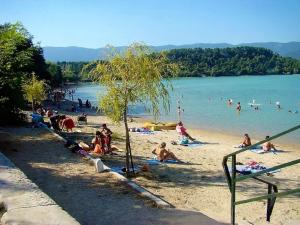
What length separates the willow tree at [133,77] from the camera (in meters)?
12.0

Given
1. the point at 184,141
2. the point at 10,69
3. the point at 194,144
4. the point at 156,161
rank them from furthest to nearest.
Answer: the point at 194,144
the point at 184,141
the point at 10,69
the point at 156,161

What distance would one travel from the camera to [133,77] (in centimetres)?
1212

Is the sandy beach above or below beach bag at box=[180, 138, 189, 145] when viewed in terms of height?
→ above

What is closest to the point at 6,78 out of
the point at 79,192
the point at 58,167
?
the point at 58,167

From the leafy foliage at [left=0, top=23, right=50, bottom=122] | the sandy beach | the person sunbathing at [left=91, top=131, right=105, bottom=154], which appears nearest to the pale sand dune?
the sandy beach

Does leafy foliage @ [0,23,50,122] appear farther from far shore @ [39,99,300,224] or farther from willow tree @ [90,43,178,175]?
willow tree @ [90,43,178,175]

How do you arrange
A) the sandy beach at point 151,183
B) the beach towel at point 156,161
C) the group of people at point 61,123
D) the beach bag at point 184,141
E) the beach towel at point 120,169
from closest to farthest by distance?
the sandy beach at point 151,183
the beach towel at point 120,169
the beach towel at point 156,161
the group of people at point 61,123
the beach bag at point 184,141

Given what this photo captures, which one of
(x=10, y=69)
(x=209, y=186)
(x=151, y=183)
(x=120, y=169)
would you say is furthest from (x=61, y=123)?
(x=209, y=186)

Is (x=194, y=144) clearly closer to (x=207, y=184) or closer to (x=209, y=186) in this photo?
(x=207, y=184)

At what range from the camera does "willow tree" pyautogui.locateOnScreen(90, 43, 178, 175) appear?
12.0m

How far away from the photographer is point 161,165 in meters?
15.9

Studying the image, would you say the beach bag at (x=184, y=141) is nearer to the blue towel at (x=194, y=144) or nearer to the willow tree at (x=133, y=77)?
the blue towel at (x=194, y=144)

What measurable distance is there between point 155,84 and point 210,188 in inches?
130

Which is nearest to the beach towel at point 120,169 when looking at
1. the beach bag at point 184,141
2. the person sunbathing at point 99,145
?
the person sunbathing at point 99,145
